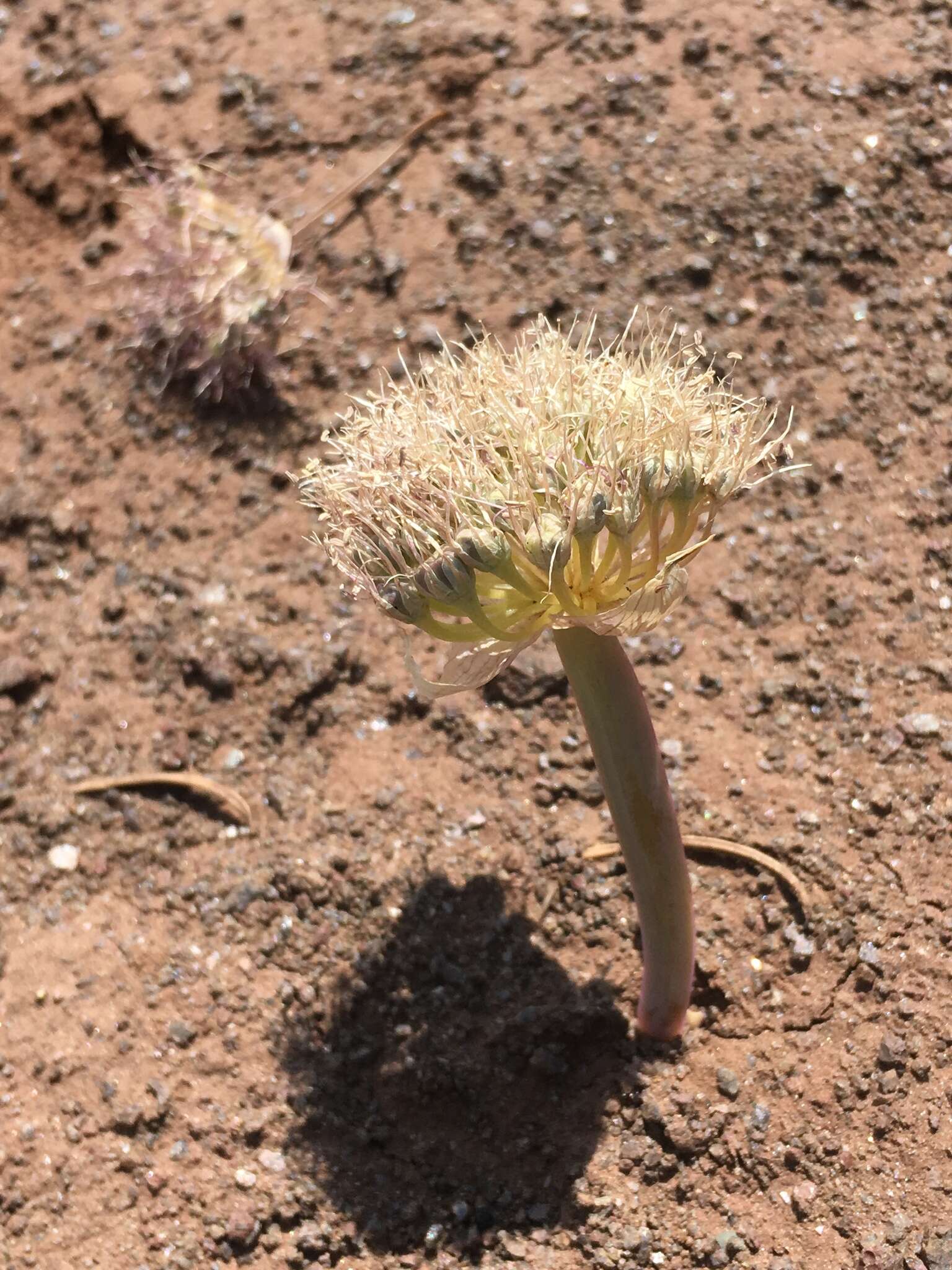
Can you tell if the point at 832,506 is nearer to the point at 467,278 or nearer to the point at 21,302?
the point at 467,278

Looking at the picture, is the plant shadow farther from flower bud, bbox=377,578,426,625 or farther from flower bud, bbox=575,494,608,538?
flower bud, bbox=575,494,608,538

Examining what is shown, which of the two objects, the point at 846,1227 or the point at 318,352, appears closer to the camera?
the point at 846,1227

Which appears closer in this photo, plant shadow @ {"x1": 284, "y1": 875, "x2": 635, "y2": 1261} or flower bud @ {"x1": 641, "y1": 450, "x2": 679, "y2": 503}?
flower bud @ {"x1": 641, "y1": 450, "x2": 679, "y2": 503}

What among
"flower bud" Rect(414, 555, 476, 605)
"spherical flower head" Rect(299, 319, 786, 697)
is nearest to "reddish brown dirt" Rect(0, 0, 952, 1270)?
"spherical flower head" Rect(299, 319, 786, 697)

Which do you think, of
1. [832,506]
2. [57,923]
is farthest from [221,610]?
[832,506]

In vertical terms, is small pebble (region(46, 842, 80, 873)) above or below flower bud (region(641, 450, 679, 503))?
below

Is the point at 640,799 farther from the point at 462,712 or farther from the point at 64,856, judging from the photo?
the point at 64,856

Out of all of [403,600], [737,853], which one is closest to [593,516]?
[403,600]

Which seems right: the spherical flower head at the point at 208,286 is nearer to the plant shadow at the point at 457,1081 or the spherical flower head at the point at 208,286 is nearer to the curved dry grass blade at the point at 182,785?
the curved dry grass blade at the point at 182,785
